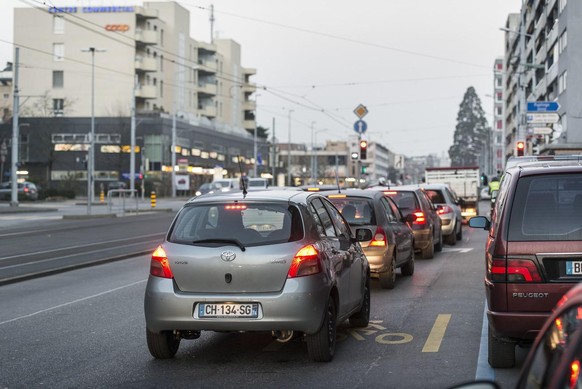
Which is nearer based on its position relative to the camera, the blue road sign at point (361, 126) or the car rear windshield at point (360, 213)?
the car rear windshield at point (360, 213)

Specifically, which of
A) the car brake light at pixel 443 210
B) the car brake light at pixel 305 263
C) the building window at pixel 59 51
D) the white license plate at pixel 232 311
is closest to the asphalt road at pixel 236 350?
the white license plate at pixel 232 311

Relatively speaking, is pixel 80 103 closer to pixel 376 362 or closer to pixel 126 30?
pixel 126 30

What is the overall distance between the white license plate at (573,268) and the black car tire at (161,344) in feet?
10.8

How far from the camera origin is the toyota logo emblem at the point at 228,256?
287 inches

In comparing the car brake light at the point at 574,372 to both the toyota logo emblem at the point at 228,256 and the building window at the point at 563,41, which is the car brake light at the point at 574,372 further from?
the building window at the point at 563,41

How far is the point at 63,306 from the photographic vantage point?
1118 cm

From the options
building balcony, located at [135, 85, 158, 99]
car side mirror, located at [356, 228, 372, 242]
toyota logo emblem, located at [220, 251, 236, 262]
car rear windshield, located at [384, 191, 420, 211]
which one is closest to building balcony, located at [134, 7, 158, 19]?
building balcony, located at [135, 85, 158, 99]

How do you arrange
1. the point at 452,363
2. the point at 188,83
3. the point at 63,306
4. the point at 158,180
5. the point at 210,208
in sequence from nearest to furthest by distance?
the point at 452,363 < the point at 210,208 < the point at 63,306 < the point at 158,180 < the point at 188,83

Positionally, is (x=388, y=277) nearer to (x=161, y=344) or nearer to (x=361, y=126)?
(x=161, y=344)

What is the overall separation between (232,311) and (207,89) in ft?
298

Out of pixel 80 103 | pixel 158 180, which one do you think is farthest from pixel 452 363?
pixel 80 103

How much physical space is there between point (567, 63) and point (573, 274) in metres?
50.5

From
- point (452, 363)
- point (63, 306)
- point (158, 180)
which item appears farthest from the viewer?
point (158, 180)

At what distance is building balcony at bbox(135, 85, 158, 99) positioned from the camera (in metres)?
82.0
